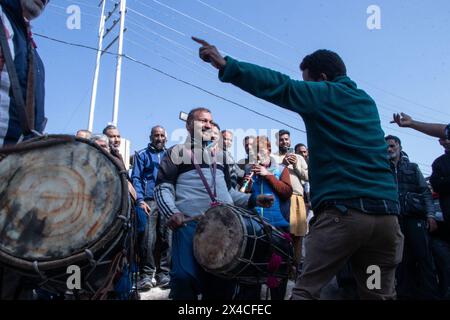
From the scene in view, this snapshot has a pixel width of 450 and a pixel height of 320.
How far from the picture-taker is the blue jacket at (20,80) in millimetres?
2273

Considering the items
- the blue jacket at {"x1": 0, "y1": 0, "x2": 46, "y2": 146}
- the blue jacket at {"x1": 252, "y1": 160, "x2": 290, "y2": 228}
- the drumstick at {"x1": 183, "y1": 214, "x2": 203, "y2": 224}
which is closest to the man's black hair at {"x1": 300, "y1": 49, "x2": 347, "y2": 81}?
the drumstick at {"x1": 183, "y1": 214, "x2": 203, "y2": 224}

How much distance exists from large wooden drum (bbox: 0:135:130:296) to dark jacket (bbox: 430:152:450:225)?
420 cm

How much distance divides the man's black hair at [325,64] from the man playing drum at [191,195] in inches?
41.7

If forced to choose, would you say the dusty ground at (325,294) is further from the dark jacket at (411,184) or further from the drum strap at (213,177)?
the drum strap at (213,177)

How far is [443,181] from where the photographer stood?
17.5 ft

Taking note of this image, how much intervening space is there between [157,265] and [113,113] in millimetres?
10599

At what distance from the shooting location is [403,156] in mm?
5699

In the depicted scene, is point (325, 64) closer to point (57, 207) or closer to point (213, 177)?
point (213, 177)

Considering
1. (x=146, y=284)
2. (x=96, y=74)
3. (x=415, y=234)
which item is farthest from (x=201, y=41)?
(x=96, y=74)

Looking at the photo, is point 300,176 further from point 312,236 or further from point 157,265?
point 312,236

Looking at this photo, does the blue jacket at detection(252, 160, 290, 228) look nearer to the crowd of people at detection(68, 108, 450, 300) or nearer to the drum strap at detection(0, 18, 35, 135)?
the crowd of people at detection(68, 108, 450, 300)

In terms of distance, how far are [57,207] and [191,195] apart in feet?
4.55

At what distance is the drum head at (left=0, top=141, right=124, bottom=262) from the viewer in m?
2.18
